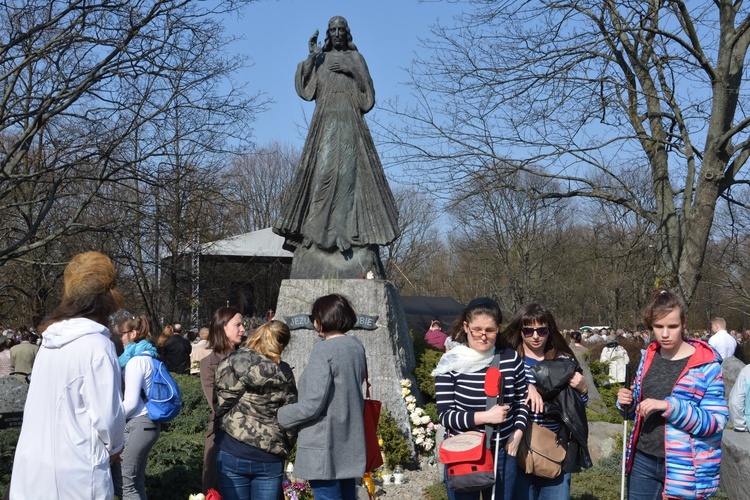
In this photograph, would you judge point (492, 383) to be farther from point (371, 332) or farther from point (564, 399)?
point (371, 332)

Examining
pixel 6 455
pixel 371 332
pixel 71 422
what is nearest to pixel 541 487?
pixel 71 422

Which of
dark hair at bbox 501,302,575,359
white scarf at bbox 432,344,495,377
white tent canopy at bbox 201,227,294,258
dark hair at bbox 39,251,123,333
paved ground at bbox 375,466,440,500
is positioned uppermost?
white tent canopy at bbox 201,227,294,258

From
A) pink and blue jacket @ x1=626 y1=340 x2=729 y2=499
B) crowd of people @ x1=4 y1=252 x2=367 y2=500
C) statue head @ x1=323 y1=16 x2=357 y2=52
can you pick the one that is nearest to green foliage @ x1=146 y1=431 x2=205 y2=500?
crowd of people @ x1=4 y1=252 x2=367 y2=500

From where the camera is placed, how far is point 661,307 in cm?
423

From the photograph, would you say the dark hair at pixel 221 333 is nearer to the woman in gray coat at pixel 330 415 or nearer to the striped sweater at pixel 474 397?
the woman in gray coat at pixel 330 415

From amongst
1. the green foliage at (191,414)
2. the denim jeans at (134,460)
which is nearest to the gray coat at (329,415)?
the denim jeans at (134,460)

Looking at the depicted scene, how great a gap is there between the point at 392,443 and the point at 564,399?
14.3ft

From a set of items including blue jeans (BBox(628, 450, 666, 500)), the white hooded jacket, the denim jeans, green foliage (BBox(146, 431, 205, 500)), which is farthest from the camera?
green foliage (BBox(146, 431, 205, 500))

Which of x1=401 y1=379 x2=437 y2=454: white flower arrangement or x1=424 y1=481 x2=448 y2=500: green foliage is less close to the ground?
x1=401 y1=379 x2=437 y2=454: white flower arrangement

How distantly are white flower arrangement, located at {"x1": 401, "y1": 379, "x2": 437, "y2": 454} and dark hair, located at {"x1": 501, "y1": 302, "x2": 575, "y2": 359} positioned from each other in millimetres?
4479

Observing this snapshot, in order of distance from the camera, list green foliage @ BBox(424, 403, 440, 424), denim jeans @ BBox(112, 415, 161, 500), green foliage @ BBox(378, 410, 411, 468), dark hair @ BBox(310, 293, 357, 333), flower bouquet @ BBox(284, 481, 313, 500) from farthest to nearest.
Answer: green foliage @ BBox(424, 403, 440, 424), green foliage @ BBox(378, 410, 411, 468), flower bouquet @ BBox(284, 481, 313, 500), denim jeans @ BBox(112, 415, 161, 500), dark hair @ BBox(310, 293, 357, 333)

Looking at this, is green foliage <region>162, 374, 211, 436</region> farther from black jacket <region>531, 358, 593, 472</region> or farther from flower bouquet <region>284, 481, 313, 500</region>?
black jacket <region>531, 358, 593, 472</region>

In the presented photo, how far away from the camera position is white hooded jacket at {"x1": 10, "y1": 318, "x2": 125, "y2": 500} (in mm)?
3422

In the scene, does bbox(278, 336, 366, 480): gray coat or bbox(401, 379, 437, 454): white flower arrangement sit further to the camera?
bbox(401, 379, 437, 454): white flower arrangement
